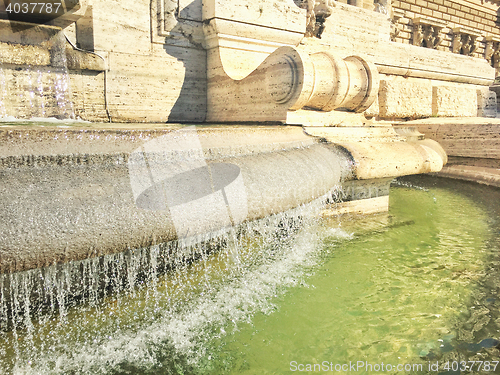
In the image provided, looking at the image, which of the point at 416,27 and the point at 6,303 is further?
the point at 416,27

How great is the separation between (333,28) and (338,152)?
2.68 m

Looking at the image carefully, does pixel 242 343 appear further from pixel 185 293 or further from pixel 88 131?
pixel 88 131

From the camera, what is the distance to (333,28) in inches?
191

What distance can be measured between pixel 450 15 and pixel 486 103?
25.7ft

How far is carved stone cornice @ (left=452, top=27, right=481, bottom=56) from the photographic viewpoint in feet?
44.9

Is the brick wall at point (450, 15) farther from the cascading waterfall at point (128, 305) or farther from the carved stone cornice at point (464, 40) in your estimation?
the cascading waterfall at point (128, 305)

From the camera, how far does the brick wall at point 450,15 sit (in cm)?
1212

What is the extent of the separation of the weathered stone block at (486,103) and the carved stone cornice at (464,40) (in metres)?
7.21

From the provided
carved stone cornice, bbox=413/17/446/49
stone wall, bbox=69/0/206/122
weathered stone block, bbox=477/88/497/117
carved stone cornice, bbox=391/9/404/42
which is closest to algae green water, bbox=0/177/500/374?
stone wall, bbox=69/0/206/122

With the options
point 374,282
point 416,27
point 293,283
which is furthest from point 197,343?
point 416,27

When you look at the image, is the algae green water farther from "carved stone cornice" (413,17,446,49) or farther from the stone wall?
"carved stone cornice" (413,17,446,49)

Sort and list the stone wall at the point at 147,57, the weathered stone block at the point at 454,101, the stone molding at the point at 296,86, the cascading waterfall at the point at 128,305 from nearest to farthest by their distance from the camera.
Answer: the cascading waterfall at the point at 128,305
the stone molding at the point at 296,86
the stone wall at the point at 147,57
the weathered stone block at the point at 454,101

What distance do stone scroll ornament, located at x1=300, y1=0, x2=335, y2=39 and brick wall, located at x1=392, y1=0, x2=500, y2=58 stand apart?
29.2ft

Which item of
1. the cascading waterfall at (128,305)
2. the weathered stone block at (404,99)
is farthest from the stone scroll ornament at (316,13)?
the cascading waterfall at (128,305)
